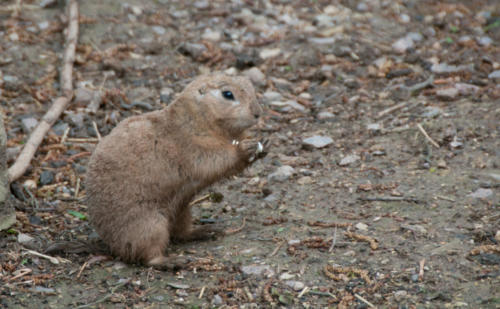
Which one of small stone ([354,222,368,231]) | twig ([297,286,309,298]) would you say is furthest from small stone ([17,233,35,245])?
small stone ([354,222,368,231])

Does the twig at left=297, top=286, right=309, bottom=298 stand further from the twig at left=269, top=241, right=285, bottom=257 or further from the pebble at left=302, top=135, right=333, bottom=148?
the pebble at left=302, top=135, right=333, bottom=148

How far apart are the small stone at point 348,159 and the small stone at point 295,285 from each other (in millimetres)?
2148

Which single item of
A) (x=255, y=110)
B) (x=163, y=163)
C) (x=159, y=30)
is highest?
(x=255, y=110)

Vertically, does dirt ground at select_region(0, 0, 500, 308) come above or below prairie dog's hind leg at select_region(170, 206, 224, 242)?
above

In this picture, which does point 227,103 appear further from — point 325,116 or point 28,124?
point 28,124

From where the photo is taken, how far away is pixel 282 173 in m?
6.09

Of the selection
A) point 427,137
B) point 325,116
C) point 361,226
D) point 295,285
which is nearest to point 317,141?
point 325,116

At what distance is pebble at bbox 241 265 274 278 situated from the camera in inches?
172

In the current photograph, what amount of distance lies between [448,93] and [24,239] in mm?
4757

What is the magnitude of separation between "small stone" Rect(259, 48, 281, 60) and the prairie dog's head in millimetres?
3541

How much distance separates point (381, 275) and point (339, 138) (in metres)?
2.68

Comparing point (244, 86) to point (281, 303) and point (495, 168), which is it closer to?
point (281, 303)

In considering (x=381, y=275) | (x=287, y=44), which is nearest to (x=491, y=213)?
(x=381, y=275)

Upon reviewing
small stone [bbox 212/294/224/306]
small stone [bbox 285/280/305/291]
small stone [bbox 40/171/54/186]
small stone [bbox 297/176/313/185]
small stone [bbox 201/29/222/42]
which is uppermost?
small stone [bbox 201/29/222/42]
